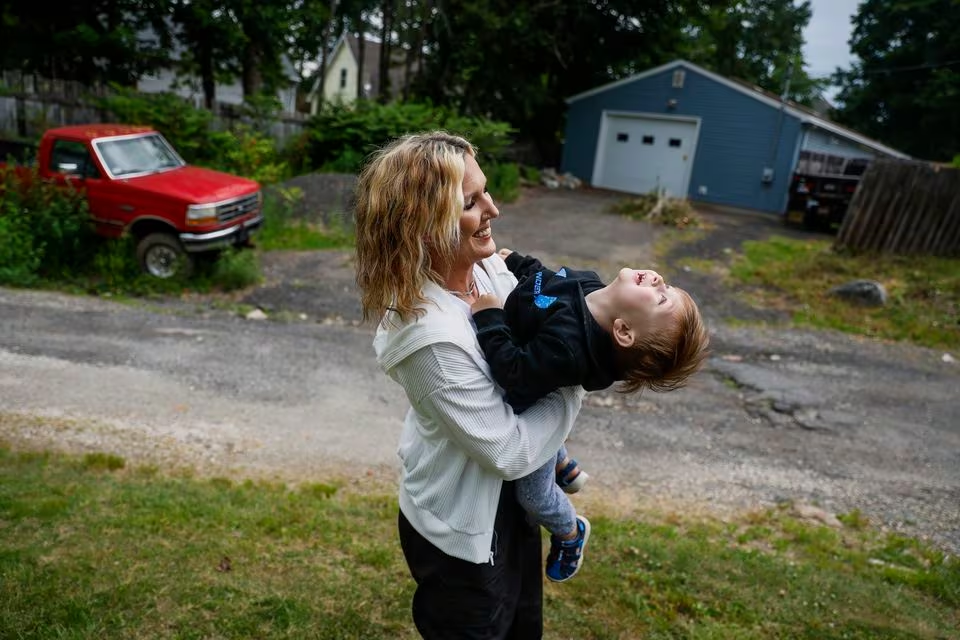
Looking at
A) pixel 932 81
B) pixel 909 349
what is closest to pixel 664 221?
pixel 909 349

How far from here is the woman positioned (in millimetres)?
1593

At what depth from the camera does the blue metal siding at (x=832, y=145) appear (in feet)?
66.3

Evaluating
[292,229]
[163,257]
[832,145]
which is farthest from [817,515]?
[832,145]

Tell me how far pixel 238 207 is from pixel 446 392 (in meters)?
8.63

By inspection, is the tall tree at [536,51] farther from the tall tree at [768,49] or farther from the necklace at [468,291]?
the necklace at [468,291]

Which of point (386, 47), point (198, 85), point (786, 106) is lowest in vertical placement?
point (198, 85)

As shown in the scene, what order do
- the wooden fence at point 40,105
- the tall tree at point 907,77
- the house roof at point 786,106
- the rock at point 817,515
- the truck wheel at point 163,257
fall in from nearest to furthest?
1. the rock at point 817,515
2. the truck wheel at point 163,257
3. the wooden fence at point 40,105
4. the house roof at point 786,106
5. the tall tree at point 907,77

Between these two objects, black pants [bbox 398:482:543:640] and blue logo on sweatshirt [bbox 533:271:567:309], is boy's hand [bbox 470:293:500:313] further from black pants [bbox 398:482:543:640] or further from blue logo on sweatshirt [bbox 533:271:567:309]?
black pants [bbox 398:482:543:640]

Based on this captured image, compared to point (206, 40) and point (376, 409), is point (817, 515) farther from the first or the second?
point (206, 40)

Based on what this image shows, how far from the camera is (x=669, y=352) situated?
1749mm

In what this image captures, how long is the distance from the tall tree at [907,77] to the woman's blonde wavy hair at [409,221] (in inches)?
1279

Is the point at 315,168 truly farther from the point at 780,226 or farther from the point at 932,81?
the point at 932,81

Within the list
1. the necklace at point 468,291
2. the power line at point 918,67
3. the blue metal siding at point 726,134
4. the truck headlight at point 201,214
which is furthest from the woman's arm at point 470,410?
the power line at point 918,67

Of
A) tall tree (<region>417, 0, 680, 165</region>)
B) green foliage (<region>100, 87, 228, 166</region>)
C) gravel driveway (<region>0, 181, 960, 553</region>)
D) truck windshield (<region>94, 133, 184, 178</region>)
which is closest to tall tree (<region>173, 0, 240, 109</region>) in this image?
green foliage (<region>100, 87, 228, 166</region>)
